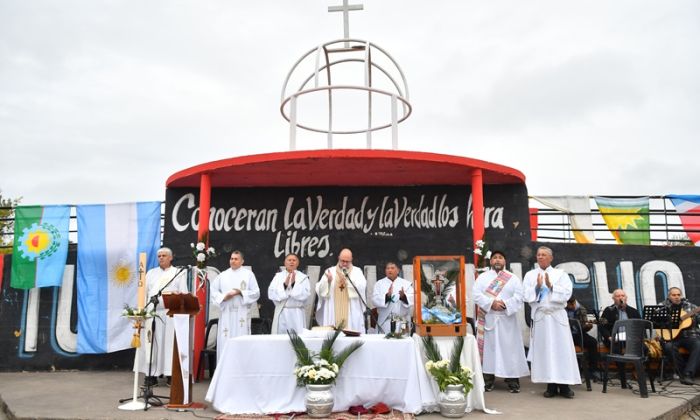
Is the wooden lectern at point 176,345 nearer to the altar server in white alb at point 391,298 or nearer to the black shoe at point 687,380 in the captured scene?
the altar server in white alb at point 391,298

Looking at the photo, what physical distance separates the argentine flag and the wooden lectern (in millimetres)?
3746

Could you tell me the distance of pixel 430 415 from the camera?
21.5ft

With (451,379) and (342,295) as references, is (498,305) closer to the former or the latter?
(451,379)

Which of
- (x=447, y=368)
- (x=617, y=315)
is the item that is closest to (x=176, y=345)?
(x=447, y=368)

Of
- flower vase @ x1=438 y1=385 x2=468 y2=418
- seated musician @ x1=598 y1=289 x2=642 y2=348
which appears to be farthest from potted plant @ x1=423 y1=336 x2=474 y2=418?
seated musician @ x1=598 y1=289 x2=642 y2=348

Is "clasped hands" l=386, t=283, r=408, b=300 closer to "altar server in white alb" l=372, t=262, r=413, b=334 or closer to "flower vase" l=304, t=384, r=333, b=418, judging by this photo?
"altar server in white alb" l=372, t=262, r=413, b=334

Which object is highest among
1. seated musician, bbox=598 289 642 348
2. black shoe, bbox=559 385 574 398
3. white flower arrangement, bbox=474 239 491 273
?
white flower arrangement, bbox=474 239 491 273

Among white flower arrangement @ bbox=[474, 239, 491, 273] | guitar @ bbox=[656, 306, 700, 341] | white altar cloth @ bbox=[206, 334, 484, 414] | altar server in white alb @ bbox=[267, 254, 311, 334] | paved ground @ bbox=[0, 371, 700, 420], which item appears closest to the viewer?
paved ground @ bbox=[0, 371, 700, 420]

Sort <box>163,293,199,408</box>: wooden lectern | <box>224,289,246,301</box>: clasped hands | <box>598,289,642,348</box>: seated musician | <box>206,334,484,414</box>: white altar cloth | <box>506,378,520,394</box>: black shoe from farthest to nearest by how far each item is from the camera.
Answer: <box>598,289,642,348</box>: seated musician → <box>224,289,246,301</box>: clasped hands → <box>506,378,520,394</box>: black shoe → <box>163,293,199,408</box>: wooden lectern → <box>206,334,484,414</box>: white altar cloth

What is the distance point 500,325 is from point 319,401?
326cm

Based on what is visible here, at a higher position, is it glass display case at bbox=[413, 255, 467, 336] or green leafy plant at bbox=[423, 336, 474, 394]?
glass display case at bbox=[413, 255, 467, 336]

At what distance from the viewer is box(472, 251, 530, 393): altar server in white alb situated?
814cm

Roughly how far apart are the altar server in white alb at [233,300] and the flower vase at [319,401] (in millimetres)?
2673

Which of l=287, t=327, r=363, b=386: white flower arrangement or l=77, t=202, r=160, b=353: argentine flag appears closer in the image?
l=287, t=327, r=363, b=386: white flower arrangement
